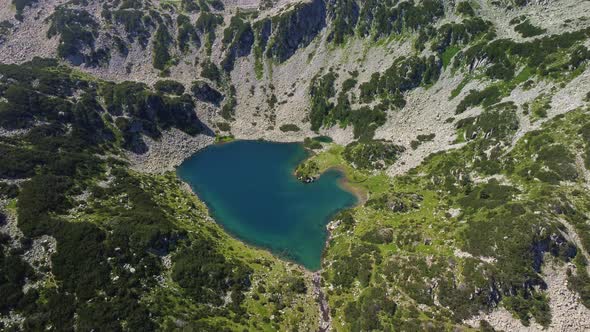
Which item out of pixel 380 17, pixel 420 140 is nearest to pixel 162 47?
pixel 380 17

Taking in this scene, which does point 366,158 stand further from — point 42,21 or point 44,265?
point 42,21

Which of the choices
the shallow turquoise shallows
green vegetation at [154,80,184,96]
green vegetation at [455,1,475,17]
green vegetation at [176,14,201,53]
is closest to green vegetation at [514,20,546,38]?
Answer: green vegetation at [455,1,475,17]

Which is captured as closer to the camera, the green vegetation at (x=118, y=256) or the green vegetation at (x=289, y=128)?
the green vegetation at (x=118, y=256)

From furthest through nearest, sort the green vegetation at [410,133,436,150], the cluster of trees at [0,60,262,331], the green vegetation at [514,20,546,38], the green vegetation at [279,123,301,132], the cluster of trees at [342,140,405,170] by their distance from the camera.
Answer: the green vegetation at [279,123,301,132], the green vegetation at [514,20,546,38], the green vegetation at [410,133,436,150], the cluster of trees at [342,140,405,170], the cluster of trees at [0,60,262,331]

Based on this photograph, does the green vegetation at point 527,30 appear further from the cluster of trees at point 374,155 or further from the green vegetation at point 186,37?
the green vegetation at point 186,37

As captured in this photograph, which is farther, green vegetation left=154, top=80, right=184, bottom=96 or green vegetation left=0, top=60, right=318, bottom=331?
green vegetation left=154, top=80, right=184, bottom=96

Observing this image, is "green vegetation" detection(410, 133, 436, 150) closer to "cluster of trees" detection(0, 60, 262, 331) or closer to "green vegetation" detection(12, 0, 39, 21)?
"cluster of trees" detection(0, 60, 262, 331)

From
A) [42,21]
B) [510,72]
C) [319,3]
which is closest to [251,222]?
[510,72]

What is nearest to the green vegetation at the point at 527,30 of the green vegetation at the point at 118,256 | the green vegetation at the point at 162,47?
the green vegetation at the point at 118,256
